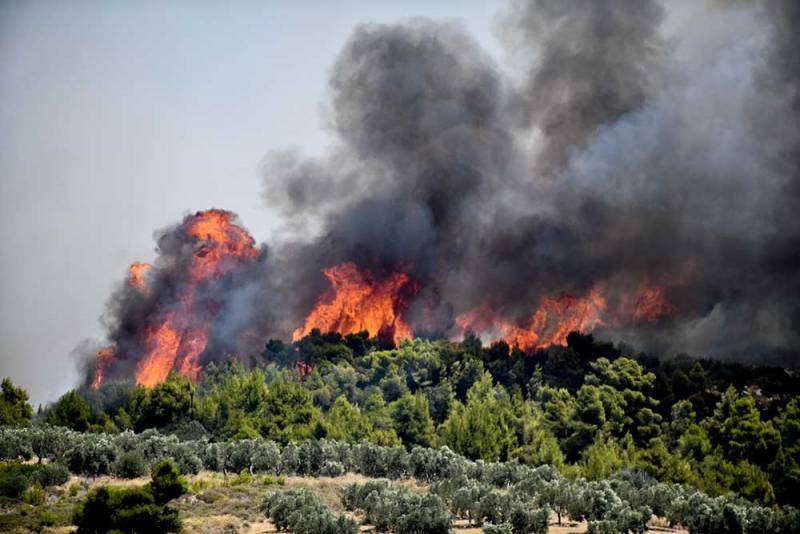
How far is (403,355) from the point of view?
11725 cm

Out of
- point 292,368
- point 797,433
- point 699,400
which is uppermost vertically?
point 292,368

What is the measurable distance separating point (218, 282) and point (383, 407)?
50.5 m

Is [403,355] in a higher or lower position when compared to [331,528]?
higher

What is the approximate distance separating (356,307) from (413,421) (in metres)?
47.3

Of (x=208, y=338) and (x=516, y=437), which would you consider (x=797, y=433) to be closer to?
(x=516, y=437)

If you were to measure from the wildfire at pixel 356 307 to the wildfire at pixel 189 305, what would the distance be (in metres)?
14.9

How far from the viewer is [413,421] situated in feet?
308

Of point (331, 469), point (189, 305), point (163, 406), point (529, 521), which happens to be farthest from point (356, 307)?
point (529, 521)

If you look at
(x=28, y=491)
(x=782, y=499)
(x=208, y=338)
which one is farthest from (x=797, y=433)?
(x=208, y=338)

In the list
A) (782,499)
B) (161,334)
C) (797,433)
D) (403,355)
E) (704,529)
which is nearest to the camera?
(704,529)

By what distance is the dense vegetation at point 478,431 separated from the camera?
5781 cm

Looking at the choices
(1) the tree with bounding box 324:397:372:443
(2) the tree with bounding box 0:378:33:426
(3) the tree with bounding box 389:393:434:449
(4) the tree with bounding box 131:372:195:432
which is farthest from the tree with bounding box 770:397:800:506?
(2) the tree with bounding box 0:378:33:426

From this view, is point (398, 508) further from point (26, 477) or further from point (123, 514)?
point (26, 477)

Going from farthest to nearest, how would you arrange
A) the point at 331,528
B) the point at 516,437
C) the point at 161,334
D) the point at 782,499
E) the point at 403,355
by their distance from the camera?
the point at 161,334
the point at 403,355
the point at 516,437
the point at 782,499
the point at 331,528
